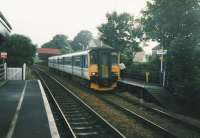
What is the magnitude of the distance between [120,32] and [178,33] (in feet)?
57.3

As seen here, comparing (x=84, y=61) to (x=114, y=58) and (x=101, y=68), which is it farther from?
(x=114, y=58)

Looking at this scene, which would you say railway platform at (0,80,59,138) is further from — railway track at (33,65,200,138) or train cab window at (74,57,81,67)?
train cab window at (74,57,81,67)

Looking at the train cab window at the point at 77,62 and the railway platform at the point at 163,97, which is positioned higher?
the train cab window at the point at 77,62

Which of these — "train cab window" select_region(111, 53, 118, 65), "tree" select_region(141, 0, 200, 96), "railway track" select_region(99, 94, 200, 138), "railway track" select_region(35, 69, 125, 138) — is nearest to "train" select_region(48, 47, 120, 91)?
"train cab window" select_region(111, 53, 118, 65)

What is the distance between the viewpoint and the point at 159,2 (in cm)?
3303

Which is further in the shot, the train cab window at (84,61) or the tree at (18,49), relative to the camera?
the tree at (18,49)

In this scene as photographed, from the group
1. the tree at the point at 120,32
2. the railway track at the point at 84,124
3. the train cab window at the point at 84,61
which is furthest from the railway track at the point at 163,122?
the tree at the point at 120,32

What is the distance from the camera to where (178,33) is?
28.9m

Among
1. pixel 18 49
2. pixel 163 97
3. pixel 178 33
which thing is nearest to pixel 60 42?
pixel 18 49

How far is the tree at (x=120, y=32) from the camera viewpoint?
45250 millimetres

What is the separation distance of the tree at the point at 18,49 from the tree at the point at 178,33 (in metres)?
15.7

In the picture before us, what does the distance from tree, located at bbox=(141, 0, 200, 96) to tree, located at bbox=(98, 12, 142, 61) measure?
8.75m

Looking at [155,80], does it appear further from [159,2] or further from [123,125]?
[159,2]

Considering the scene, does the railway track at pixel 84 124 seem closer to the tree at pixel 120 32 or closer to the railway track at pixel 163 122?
the railway track at pixel 163 122
